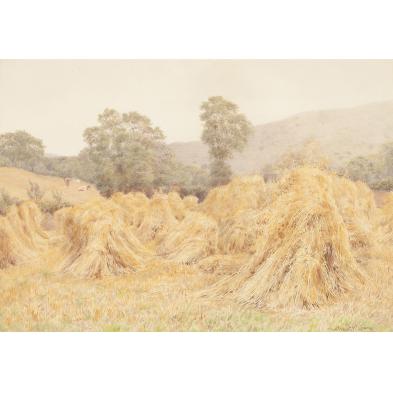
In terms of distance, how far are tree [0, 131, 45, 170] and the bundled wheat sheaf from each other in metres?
0.41

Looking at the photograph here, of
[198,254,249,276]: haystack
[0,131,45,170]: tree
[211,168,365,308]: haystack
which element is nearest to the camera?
[211,168,365,308]: haystack

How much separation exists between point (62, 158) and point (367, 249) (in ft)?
9.65

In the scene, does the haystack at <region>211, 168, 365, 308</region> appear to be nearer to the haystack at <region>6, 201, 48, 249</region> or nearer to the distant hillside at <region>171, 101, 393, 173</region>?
the distant hillside at <region>171, 101, 393, 173</region>

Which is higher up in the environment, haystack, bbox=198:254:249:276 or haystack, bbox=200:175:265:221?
haystack, bbox=200:175:265:221

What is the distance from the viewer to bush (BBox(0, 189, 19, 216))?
425cm

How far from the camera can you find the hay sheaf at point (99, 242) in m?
4.25

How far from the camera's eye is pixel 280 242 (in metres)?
3.93

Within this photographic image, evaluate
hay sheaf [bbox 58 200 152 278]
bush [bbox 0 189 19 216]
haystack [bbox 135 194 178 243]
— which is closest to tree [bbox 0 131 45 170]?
bush [bbox 0 189 19 216]
